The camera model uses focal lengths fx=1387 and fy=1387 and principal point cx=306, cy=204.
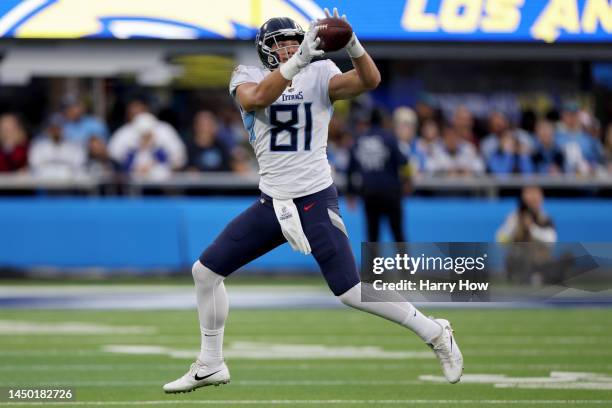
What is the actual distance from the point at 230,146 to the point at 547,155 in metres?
3.59

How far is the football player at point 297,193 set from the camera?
260 inches

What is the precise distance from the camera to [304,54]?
6.25 meters

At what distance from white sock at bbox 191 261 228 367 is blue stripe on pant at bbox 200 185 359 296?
0.06m

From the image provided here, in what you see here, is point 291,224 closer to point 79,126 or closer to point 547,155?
point 79,126

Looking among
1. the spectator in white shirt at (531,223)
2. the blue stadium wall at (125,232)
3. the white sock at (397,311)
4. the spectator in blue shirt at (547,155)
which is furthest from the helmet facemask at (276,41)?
the spectator in blue shirt at (547,155)

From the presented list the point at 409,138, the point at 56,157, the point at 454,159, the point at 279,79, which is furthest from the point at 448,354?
the point at 56,157

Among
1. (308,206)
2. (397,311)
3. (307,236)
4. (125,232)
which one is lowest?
(125,232)

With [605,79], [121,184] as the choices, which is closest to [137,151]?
[121,184]

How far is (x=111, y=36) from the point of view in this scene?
14.0 meters

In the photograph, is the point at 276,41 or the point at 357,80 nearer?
the point at 357,80

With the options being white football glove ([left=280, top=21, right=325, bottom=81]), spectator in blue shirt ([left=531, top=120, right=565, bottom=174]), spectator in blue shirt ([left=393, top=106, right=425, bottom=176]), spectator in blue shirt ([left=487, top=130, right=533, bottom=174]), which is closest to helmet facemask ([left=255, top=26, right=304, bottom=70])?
white football glove ([left=280, top=21, right=325, bottom=81])

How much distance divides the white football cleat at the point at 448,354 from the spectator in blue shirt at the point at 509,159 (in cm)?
899

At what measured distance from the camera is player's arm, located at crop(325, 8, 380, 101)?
638 cm

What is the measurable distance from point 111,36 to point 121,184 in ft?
6.02
